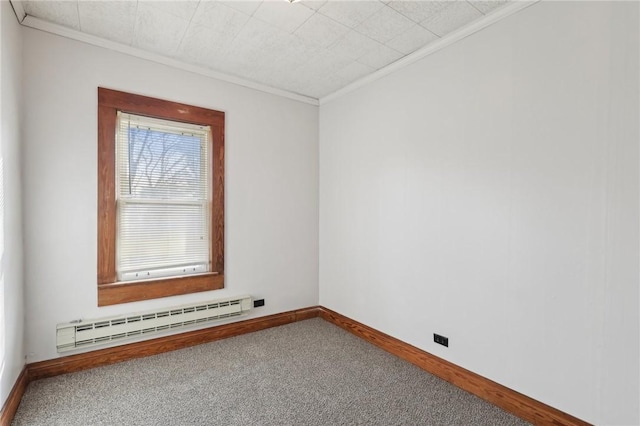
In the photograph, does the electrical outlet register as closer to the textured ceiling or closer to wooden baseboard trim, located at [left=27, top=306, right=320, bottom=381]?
wooden baseboard trim, located at [left=27, top=306, right=320, bottom=381]

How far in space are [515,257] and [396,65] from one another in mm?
1987

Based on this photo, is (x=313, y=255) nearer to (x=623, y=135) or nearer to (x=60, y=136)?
(x=60, y=136)

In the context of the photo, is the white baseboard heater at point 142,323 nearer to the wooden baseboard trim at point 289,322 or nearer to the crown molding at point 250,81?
the wooden baseboard trim at point 289,322

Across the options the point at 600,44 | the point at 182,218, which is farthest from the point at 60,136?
the point at 600,44

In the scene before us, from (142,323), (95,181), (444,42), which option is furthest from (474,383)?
(95,181)

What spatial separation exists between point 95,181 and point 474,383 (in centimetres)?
342

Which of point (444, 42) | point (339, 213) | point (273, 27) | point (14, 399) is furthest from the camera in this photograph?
point (339, 213)

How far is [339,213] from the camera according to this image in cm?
371

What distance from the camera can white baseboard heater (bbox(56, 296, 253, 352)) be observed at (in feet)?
8.23

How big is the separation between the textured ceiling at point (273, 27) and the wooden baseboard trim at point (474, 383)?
104 inches

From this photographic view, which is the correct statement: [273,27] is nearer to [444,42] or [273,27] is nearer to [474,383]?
[444,42]

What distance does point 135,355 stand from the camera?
279 centimetres

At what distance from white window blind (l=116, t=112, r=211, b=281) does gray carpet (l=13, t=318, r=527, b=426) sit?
33.5 inches

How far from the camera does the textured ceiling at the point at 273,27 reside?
7.15 feet
